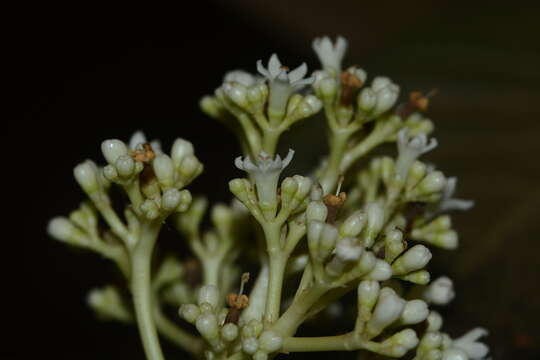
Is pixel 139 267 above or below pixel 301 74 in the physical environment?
below

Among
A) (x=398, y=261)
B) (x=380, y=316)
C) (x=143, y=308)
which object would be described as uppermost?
(x=143, y=308)

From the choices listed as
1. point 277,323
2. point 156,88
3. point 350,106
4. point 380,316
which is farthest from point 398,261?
point 156,88

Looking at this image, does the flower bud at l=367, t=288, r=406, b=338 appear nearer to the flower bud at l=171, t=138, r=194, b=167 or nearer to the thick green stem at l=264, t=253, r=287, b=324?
the thick green stem at l=264, t=253, r=287, b=324

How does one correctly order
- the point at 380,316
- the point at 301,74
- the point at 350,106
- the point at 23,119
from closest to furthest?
the point at 380,316 < the point at 301,74 < the point at 350,106 < the point at 23,119

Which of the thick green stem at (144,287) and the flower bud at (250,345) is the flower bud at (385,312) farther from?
the thick green stem at (144,287)

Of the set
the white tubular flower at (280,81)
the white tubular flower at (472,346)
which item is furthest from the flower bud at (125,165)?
the white tubular flower at (472,346)

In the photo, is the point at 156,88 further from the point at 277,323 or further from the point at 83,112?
the point at 277,323

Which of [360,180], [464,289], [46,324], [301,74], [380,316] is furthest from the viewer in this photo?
[46,324]
